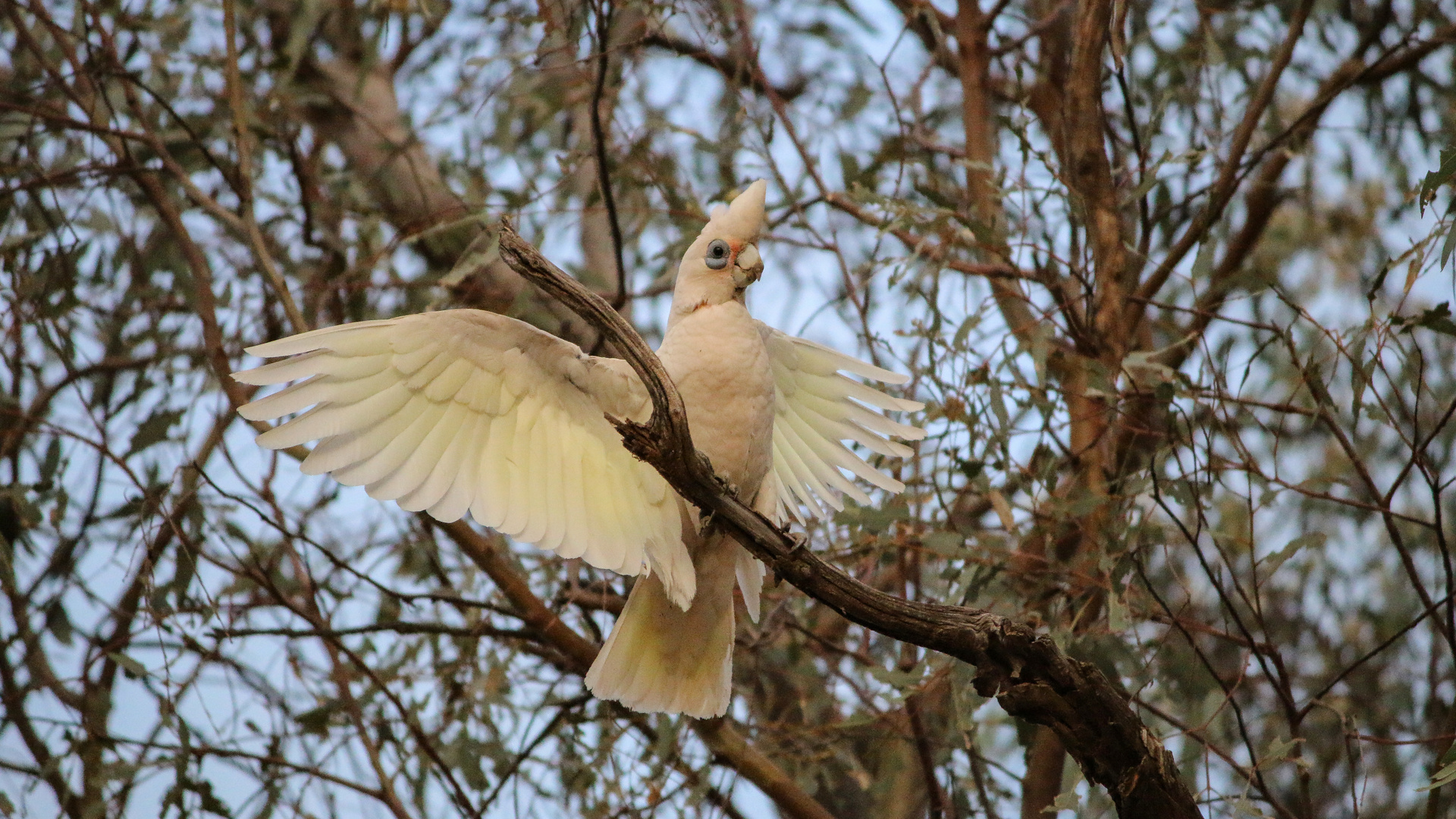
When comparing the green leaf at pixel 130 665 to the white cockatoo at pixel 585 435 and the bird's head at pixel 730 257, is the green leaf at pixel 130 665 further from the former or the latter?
the bird's head at pixel 730 257

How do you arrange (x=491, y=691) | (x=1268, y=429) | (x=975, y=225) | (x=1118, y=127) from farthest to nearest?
(x=1118, y=127) → (x=491, y=691) → (x=975, y=225) → (x=1268, y=429)

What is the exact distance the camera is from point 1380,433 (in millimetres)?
4223

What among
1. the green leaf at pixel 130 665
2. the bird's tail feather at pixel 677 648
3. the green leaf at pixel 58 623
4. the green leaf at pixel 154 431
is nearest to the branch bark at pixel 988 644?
the bird's tail feather at pixel 677 648

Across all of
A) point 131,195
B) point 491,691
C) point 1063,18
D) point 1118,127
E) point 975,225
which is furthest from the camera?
point 1118,127

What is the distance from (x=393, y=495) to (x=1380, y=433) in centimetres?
350

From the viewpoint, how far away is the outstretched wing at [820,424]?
2.46 metres

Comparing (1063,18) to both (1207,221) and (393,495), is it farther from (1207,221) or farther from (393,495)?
(393,495)

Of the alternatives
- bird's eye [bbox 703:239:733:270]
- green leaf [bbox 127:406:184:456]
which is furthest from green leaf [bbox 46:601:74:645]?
bird's eye [bbox 703:239:733:270]

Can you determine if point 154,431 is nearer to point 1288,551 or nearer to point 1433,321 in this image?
point 1288,551

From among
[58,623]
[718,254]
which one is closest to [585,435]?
[718,254]

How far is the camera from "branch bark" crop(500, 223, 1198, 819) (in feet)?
5.39

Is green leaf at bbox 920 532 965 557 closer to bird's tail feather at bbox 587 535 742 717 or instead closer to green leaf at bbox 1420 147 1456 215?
bird's tail feather at bbox 587 535 742 717

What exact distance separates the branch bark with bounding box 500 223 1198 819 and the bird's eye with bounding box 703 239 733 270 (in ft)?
1.41

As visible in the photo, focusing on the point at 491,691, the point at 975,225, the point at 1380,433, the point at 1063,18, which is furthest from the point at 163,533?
the point at 1380,433
